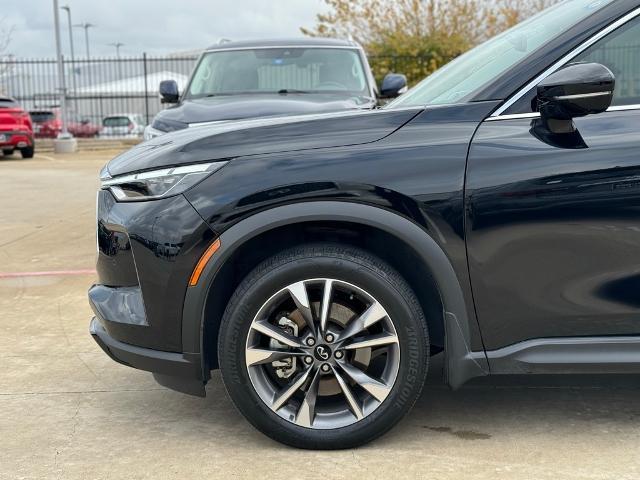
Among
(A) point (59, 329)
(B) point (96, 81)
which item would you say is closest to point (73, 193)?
(A) point (59, 329)

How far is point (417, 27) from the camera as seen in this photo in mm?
26422

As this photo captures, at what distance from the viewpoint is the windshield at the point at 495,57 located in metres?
3.23

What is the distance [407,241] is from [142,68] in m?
23.0

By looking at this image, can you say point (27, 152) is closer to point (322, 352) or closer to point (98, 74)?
point (98, 74)

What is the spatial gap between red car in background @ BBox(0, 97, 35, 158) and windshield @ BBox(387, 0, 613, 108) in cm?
1625

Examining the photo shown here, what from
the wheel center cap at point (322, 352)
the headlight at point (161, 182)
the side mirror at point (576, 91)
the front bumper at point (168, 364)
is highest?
the side mirror at point (576, 91)

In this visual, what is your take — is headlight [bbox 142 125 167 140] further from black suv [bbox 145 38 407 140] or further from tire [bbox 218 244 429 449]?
tire [bbox 218 244 429 449]

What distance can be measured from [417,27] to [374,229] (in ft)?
80.3

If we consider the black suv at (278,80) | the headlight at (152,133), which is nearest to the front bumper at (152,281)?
the headlight at (152,133)

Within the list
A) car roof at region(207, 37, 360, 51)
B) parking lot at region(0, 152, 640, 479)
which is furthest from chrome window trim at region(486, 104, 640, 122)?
car roof at region(207, 37, 360, 51)

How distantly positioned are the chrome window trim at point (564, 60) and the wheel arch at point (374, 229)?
0.57 m

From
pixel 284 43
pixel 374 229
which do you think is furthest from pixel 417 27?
pixel 374 229

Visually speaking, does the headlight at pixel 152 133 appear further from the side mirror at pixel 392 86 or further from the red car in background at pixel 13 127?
the red car in background at pixel 13 127

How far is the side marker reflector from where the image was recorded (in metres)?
3.00
